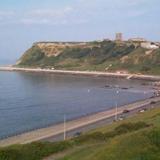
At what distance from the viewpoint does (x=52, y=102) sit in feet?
307

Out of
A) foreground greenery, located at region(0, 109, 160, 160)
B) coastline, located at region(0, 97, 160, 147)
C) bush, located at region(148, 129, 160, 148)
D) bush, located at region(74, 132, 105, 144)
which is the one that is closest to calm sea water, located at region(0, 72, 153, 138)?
coastline, located at region(0, 97, 160, 147)

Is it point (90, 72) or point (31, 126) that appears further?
point (90, 72)

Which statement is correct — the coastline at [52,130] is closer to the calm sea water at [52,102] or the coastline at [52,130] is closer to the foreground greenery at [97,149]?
the calm sea water at [52,102]

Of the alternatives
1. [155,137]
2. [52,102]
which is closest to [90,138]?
[155,137]

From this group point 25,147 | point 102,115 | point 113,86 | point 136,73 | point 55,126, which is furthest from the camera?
point 136,73

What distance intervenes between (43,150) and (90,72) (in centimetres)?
15868

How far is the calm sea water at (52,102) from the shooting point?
6700cm

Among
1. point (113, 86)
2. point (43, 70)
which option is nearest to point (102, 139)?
point (113, 86)

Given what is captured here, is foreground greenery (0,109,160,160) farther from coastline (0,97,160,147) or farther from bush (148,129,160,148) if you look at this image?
coastline (0,97,160,147)

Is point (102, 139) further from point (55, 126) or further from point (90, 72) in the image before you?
point (90, 72)

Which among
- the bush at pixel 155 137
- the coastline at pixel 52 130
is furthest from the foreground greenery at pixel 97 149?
the coastline at pixel 52 130

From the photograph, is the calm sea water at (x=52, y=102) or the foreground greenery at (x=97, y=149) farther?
the calm sea water at (x=52, y=102)

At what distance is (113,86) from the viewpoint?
13112cm

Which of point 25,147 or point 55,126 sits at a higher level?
point 25,147
